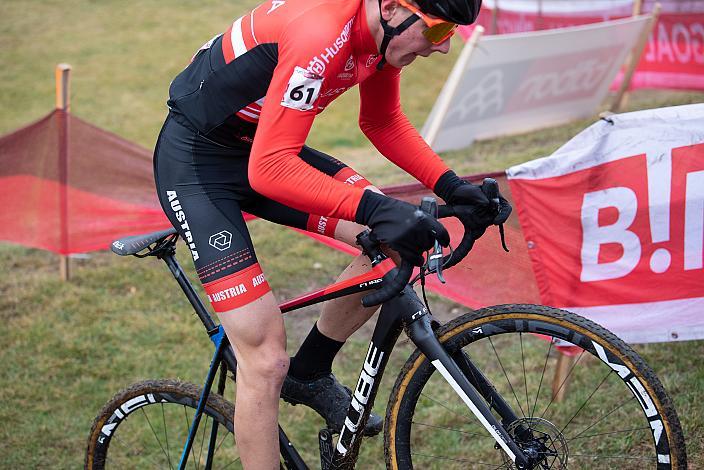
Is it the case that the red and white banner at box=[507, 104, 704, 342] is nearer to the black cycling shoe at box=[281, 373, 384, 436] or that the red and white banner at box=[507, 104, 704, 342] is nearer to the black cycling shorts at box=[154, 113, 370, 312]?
the black cycling shorts at box=[154, 113, 370, 312]

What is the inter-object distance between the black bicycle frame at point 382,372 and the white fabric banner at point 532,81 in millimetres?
6686

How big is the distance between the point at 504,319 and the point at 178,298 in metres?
4.25

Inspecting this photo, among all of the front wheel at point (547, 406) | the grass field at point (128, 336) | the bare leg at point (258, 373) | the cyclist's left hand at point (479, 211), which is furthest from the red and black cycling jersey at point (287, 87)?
the grass field at point (128, 336)

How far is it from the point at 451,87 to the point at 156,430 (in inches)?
236

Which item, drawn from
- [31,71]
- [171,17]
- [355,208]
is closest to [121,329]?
[355,208]

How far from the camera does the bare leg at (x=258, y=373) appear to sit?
9.87 feet

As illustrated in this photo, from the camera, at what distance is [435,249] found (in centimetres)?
271

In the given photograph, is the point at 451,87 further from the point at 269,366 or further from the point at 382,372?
the point at 269,366

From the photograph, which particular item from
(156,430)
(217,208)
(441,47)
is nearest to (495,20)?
(156,430)

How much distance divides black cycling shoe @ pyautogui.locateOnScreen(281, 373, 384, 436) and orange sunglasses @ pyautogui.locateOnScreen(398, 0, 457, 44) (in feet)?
4.85

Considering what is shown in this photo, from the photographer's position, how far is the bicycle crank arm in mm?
2705

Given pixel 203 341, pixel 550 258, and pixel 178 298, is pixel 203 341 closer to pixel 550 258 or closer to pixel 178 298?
pixel 178 298

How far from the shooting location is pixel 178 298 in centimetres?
650

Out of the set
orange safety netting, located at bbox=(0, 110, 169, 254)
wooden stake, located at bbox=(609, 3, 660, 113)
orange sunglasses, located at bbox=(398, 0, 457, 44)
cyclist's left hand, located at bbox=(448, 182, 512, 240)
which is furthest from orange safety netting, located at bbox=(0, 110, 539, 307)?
wooden stake, located at bbox=(609, 3, 660, 113)
